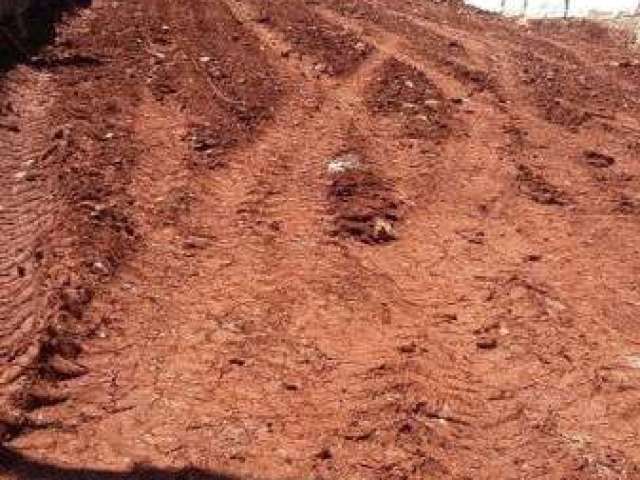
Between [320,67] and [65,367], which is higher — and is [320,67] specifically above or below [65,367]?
above

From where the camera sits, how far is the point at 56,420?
473 cm

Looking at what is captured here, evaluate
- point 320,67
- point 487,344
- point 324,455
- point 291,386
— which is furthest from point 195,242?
point 320,67

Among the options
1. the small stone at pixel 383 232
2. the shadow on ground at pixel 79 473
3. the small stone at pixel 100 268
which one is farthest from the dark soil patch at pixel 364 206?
the shadow on ground at pixel 79 473

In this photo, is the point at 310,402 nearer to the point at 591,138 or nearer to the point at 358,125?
the point at 358,125

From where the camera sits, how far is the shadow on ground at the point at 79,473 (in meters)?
4.31

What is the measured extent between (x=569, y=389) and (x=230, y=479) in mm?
2213

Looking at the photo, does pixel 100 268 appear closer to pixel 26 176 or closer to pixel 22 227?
pixel 22 227

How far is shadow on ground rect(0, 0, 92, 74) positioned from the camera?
10.3 metres

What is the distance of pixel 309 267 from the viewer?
6516 mm

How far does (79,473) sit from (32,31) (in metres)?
8.42

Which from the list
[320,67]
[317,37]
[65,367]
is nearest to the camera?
[65,367]

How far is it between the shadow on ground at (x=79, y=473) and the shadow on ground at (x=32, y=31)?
257 inches

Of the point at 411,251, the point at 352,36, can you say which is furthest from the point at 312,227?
the point at 352,36

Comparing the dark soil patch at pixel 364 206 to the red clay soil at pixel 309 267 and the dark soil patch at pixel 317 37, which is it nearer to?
the red clay soil at pixel 309 267
